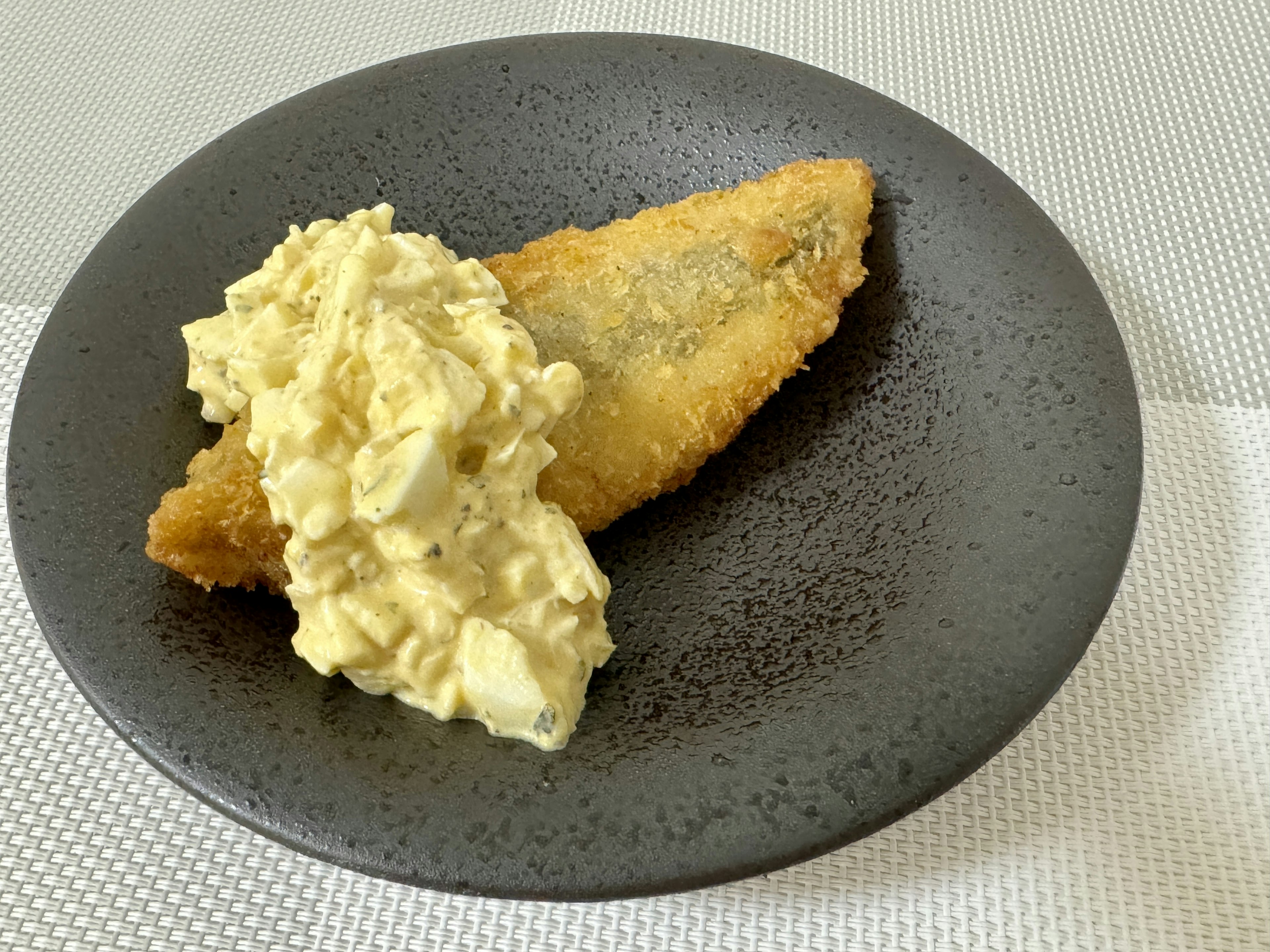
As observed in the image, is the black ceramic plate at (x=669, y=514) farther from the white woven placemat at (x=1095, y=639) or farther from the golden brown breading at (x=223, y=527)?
the white woven placemat at (x=1095, y=639)

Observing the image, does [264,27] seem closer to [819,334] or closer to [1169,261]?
[819,334]

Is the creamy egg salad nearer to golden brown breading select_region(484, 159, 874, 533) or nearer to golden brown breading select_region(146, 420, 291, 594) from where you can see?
golden brown breading select_region(146, 420, 291, 594)

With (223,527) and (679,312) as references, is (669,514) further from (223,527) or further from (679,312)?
(223,527)

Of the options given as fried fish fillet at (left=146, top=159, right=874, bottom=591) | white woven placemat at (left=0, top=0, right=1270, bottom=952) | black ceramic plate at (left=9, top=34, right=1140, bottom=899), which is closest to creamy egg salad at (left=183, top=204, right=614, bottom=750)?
black ceramic plate at (left=9, top=34, right=1140, bottom=899)

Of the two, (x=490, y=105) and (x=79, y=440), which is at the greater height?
(x=490, y=105)

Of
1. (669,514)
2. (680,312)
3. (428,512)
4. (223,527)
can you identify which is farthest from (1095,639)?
(223,527)

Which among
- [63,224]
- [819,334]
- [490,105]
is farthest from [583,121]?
[63,224]

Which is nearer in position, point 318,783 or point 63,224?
point 318,783
